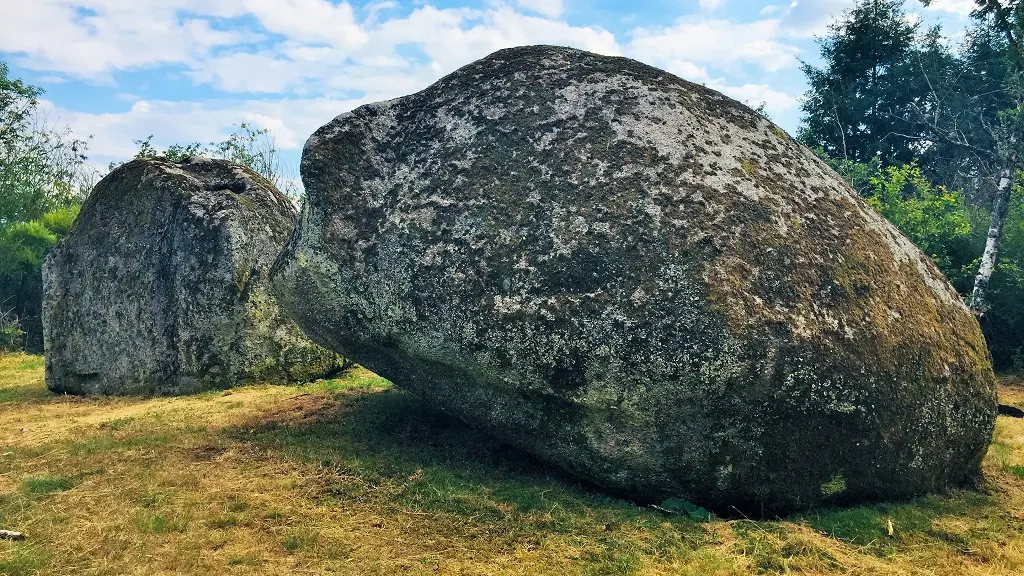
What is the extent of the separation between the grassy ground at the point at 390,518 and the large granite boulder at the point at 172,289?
8.57 ft

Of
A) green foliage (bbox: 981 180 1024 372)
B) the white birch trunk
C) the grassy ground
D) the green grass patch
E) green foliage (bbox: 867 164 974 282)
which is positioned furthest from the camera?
green foliage (bbox: 867 164 974 282)

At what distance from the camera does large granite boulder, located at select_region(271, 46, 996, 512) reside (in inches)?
176

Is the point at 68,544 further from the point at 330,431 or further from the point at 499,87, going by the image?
the point at 499,87

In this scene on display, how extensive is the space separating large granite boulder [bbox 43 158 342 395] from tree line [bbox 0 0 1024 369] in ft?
22.3

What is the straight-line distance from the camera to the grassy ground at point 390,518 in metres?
3.85

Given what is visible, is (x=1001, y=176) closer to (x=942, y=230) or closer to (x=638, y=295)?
(x=942, y=230)

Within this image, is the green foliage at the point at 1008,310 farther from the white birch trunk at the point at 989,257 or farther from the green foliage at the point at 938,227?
the green foliage at the point at 938,227

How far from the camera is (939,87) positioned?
91.1 feet

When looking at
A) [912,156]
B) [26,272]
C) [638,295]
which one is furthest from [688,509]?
[912,156]

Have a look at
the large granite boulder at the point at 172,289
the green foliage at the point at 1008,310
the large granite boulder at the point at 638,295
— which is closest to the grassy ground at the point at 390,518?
the large granite boulder at the point at 638,295

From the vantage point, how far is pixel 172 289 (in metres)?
8.86

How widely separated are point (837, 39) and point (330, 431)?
3085 centimetres

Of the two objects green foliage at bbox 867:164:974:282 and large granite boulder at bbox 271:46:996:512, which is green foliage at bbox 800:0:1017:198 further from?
large granite boulder at bbox 271:46:996:512

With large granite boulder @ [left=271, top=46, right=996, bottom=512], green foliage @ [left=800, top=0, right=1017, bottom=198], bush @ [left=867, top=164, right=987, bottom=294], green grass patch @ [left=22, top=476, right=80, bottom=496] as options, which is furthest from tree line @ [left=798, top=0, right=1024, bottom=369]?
green grass patch @ [left=22, top=476, right=80, bottom=496]
